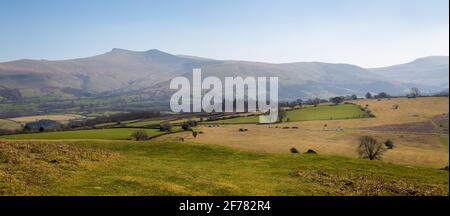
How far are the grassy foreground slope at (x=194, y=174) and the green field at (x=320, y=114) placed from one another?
3951 inches

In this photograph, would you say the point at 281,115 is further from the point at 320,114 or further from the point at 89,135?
the point at 89,135

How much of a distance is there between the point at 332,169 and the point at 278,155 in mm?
10598

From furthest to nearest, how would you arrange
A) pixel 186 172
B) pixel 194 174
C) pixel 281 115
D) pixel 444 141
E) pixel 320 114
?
pixel 320 114
pixel 281 115
pixel 444 141
pixel 186 172
pixel 194 174

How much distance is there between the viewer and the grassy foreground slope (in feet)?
89.3

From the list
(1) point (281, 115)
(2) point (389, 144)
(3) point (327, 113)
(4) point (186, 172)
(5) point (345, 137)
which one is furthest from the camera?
(3) point (327, 113)

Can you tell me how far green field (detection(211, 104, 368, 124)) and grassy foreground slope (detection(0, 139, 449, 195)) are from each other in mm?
100346

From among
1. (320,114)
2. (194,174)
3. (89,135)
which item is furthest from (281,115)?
(194,174)

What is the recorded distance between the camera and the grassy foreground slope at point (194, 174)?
27.2 metres

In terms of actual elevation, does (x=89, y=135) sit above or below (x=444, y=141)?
above

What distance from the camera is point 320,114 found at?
15738 cm

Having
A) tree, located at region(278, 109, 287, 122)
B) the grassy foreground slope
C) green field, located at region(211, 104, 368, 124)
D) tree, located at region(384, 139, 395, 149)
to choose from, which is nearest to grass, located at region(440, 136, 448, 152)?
tree, located at region(384, 139, 395, 149)

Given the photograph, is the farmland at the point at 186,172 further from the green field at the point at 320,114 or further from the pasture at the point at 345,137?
the green field at the point at 320,114

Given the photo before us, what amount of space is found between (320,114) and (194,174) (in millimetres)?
129289
